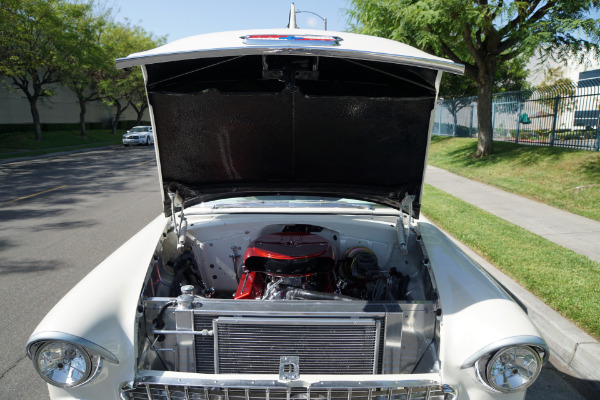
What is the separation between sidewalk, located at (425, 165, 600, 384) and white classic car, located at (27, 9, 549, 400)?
4.92 feet

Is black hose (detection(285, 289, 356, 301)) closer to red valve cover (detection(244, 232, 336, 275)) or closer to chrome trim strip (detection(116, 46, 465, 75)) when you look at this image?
red valve cover (detection(244, 232, 336, 275))

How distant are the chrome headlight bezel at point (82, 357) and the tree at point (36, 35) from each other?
74.0 feet

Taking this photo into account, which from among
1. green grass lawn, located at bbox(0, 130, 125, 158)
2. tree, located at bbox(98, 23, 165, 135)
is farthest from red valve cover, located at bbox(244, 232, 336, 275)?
tree, located at bbox(98, 23, 165, 135)

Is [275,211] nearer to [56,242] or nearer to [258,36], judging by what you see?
[258,36]

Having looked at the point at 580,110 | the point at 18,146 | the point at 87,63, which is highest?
the point at 87,63

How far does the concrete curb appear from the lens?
333 centimetres

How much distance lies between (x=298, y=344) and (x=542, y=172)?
11088mm

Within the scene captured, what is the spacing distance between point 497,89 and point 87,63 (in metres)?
26.2

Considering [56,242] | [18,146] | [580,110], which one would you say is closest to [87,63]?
[18,146]

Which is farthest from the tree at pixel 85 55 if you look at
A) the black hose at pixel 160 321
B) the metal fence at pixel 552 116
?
the black hose at pixel 160 321

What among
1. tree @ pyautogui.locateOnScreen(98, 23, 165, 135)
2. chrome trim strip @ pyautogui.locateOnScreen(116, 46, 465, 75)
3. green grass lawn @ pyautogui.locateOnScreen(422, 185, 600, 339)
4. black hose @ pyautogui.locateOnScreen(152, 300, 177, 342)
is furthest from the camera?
tree @ pyautogui.locateOnScreen(98, 23, 165, 135)

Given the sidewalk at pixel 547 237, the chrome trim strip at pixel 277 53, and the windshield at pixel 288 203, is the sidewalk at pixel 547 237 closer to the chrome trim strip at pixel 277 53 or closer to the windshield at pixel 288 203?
the windshield at pixel 288 203

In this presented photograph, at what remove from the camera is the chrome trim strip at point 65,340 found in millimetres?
1948

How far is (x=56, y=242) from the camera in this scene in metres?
6.95
